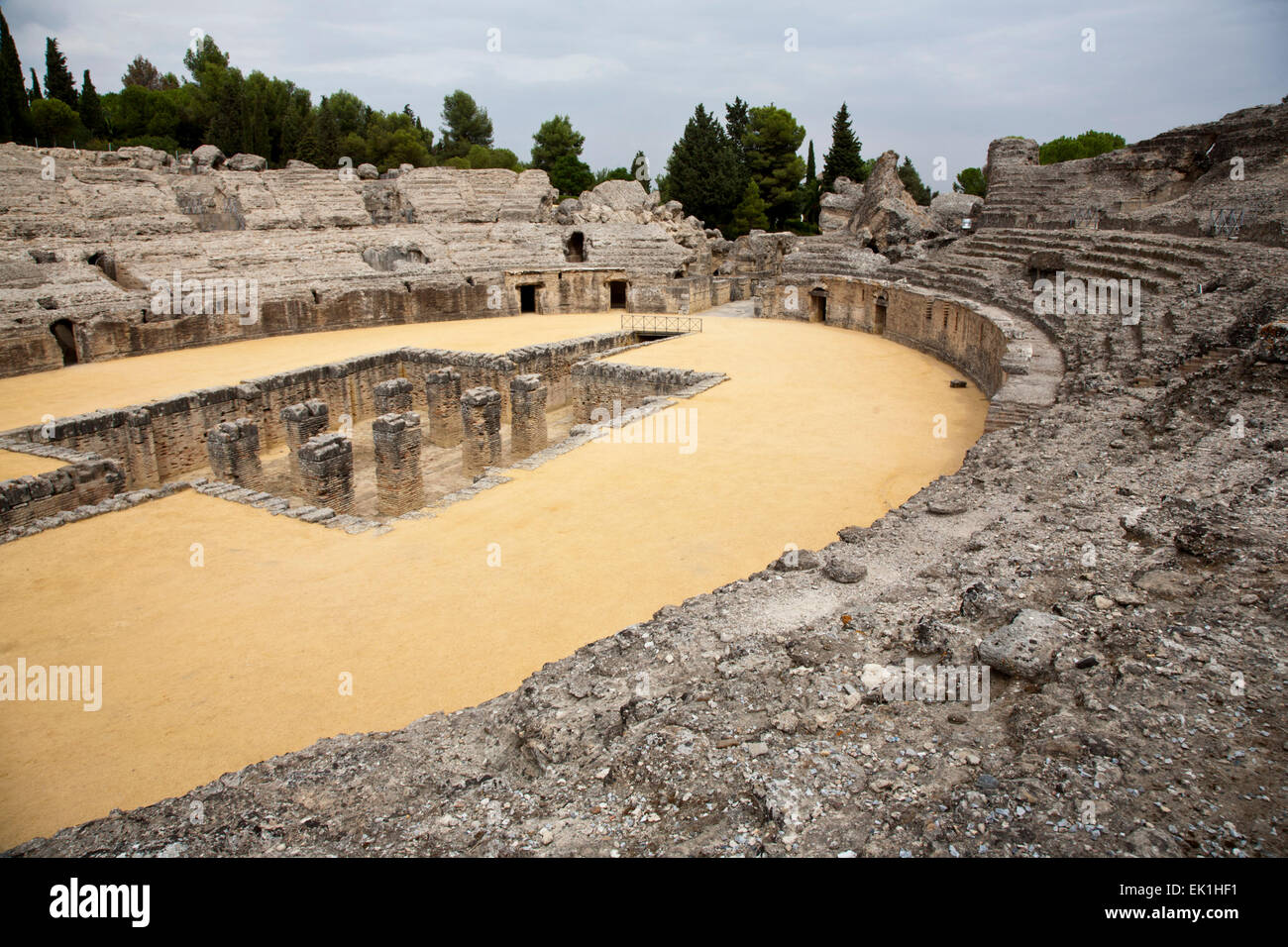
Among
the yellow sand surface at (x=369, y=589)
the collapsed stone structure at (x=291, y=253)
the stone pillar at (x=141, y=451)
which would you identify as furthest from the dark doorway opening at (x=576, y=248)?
the stone pillar at (x=141, y=451)

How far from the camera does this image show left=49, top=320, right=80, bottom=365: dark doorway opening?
742 inches

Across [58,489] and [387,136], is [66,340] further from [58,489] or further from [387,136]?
[387,136]

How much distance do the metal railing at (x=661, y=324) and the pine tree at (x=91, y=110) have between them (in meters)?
26.6

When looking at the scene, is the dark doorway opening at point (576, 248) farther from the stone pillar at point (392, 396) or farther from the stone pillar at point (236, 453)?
the stone pillar at point (236, 453)

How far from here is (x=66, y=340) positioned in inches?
773

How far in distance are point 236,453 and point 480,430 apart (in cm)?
372

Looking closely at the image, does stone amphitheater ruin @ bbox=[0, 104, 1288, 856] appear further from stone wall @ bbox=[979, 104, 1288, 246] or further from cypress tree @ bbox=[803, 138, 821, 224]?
cypress tree @ bbox=[803, 138, 821, 224]

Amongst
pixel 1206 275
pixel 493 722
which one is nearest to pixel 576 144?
pixel 1206 275

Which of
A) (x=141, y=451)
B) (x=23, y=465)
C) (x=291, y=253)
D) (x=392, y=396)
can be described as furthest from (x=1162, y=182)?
(x=23, y=465)

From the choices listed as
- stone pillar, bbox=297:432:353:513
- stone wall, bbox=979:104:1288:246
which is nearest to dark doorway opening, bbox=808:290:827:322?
stone wall, bbox=979:104:1288:246

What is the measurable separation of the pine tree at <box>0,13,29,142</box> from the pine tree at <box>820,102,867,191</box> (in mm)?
35842

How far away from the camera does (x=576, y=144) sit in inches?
1887
